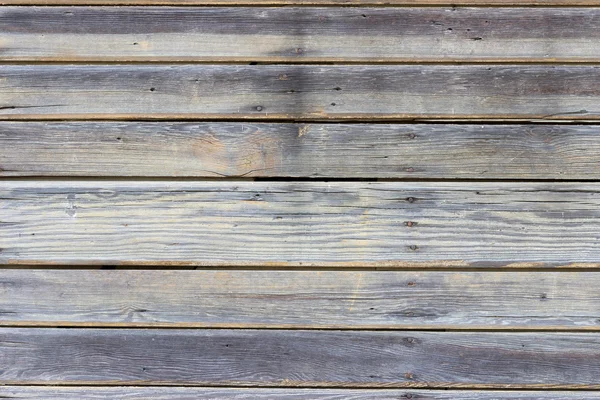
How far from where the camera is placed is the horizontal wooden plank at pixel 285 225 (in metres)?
1.01

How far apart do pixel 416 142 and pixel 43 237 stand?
3.28ft

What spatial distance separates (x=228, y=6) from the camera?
3.40 feet

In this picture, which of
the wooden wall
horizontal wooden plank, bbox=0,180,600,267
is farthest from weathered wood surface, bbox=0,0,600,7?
horizontal wooden plank, bbox=0,180,600,267

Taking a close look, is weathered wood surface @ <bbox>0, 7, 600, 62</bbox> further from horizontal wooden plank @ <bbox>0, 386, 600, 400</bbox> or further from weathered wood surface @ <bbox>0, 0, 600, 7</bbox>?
horizontal wooden plank @ <bbox>0, 386, 600, 400</bbox>

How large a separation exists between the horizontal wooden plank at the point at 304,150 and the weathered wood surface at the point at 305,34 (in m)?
0.19

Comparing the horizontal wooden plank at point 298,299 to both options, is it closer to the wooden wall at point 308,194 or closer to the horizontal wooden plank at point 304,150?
the wooden wall at point 308,194

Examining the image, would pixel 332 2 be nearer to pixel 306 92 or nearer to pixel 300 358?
pixel 306 92

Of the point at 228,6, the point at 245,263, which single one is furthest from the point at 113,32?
the point at 245,263

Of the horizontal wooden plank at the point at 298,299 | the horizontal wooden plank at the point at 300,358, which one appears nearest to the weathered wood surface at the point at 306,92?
the horizontal wooden plank at the point at 298,299

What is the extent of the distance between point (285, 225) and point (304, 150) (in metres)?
0.20

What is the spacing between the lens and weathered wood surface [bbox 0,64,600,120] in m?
1.01

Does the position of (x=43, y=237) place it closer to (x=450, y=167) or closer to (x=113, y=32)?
(x=113, y=32)

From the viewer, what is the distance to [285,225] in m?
1.02

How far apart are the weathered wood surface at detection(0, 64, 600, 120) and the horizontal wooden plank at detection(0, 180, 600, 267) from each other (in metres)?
0.19
